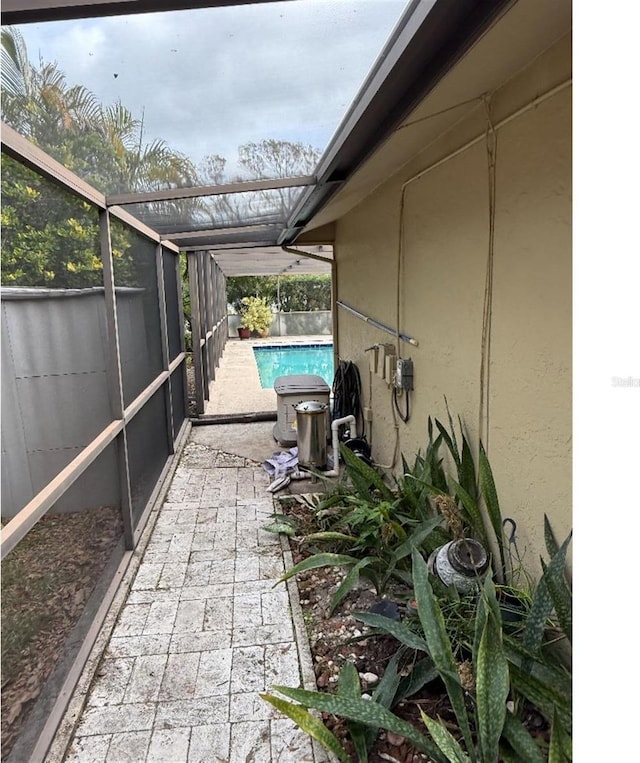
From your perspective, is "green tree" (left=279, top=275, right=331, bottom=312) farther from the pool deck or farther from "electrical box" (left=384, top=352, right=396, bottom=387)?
"electrical box" (left=384, top=352, right=396, bottom=387)

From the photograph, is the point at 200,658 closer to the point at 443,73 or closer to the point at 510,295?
the point at 510,295

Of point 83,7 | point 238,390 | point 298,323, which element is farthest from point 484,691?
point 298,323

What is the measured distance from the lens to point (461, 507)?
285 cm

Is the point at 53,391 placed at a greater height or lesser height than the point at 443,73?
lesser

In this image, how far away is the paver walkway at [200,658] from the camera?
6.60ft

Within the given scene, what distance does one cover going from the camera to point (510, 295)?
238 cm

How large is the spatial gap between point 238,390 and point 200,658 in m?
6.89

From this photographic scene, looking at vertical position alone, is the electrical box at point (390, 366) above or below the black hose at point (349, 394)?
above

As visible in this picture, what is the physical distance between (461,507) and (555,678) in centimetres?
111

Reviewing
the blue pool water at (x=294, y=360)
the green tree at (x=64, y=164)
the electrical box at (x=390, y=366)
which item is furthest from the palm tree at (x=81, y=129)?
the blue pool water at (x=294, y=360)

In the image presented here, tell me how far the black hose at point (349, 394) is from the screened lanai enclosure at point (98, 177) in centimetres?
264

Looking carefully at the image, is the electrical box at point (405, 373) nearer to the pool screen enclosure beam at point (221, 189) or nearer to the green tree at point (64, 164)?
the pool screen enclosure beam at point (221, 189)
